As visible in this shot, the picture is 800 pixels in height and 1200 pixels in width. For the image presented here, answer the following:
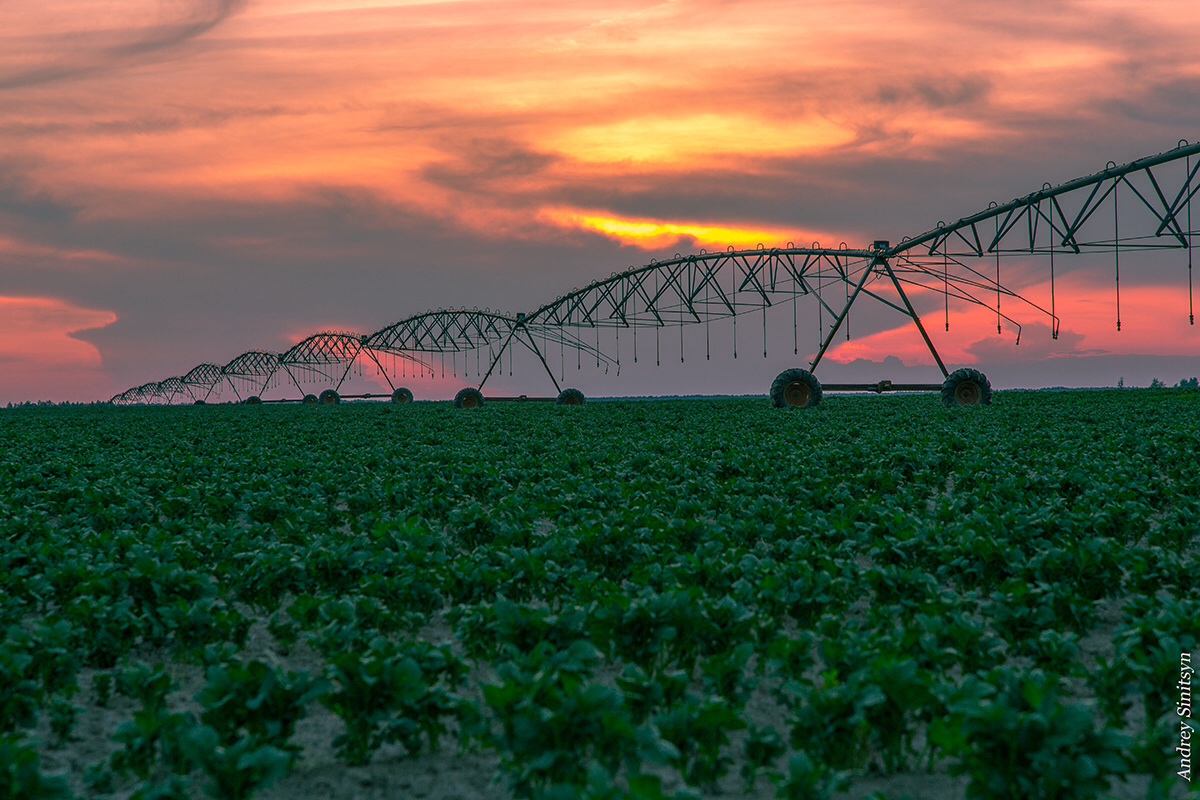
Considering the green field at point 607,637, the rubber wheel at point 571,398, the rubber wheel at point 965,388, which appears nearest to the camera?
the green field at point 607,637

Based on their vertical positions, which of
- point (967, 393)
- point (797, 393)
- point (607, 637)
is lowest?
point (607, 637)

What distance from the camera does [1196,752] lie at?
475 cm

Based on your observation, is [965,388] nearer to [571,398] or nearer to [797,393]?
[797,393]

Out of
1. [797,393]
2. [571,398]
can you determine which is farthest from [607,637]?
[571,398]

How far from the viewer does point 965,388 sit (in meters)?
35.4

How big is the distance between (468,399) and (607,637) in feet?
159

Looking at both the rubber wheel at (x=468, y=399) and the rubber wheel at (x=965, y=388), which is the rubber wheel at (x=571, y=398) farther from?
the rubber wheel at (x=965, y=388)

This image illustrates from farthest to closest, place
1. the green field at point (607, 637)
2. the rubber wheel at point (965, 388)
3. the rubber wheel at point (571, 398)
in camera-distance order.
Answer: the rubber wheel at point (571, 398)
the rubber wheel at point (965, 388)
the green field at point (607, 637)

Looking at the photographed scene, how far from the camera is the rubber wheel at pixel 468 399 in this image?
53812mm

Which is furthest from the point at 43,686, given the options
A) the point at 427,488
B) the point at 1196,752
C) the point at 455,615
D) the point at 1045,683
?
the point at 427,488

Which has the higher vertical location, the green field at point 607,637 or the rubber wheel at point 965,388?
the rubber wheel at point 965,388

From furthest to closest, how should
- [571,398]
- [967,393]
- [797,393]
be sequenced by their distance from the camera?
[571,398] < [797,393] < [967,393]

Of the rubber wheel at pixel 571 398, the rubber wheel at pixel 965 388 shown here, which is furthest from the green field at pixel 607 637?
the rubber wheel at pixel 571 398

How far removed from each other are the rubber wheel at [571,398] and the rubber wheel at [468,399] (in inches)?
184
